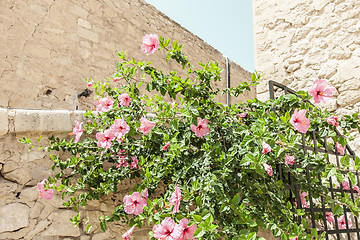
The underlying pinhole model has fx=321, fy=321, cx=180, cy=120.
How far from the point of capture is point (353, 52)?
3.04 metres

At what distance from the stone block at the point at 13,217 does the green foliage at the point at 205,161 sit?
214 millimetres

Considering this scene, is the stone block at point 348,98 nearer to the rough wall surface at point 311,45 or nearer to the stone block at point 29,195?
the rough wall surface at point 311,45

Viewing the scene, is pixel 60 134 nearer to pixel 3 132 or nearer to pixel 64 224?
pixel 3 132

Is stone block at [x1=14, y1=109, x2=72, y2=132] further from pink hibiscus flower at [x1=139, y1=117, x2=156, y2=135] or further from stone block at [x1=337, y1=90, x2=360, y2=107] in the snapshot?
stone block at [x1=337, y1=90, x2=360, y2=107]

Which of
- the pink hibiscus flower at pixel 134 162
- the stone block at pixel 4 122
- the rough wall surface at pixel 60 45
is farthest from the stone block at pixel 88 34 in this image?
the pink hibiscus flower at pixel 134 162

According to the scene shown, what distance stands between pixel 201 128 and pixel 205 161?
7.2 inches

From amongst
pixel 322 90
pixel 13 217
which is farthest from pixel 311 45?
pixel 13 217

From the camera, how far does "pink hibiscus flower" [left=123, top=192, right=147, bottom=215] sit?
1729 mm

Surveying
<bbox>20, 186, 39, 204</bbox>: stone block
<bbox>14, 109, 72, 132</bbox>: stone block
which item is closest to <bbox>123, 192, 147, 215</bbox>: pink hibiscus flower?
<bbox>20, 186, 39, 204</bbox>: stone block

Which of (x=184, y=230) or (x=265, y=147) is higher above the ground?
(x=265, y=147)

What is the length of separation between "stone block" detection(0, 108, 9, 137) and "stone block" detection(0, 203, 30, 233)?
1.34 feet

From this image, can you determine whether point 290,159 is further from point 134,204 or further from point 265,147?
point 134,204

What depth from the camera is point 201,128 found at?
69.2 inches

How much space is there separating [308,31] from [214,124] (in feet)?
6.80
